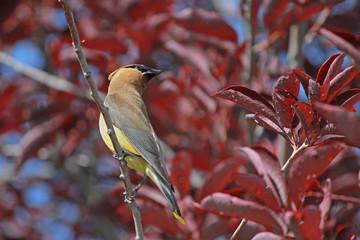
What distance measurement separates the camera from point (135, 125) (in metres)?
2.61

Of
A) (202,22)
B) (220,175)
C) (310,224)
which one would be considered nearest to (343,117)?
(310,224)

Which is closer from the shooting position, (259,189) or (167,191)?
(259,189)

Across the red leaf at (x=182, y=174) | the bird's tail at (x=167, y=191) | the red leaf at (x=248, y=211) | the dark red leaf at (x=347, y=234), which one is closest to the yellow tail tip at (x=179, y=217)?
the bird's tail at (x=167, y=191)

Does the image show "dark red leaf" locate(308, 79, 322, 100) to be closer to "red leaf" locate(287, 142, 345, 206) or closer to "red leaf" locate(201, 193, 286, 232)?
"red leaf" locate(287, 142, 345, 206)

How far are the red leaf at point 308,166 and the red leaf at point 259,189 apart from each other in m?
0.06

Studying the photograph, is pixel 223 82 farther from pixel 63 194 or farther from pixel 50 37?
pixel 63 194

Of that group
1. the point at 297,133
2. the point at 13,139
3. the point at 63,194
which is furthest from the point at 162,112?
the point at 297,133

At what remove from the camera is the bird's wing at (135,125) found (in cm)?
244

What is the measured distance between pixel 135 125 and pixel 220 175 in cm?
66

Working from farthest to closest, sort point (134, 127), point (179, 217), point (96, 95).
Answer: point (134, 127) < point (179, 217) < point (96, 95)

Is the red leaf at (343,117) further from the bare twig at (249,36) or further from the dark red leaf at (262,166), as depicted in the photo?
the bare twig at (249,36)

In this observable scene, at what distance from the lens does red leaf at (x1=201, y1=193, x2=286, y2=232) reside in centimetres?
148

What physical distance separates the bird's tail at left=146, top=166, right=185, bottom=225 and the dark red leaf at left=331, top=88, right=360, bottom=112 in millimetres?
847

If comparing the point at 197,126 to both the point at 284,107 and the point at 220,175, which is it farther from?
the point at 284,107
